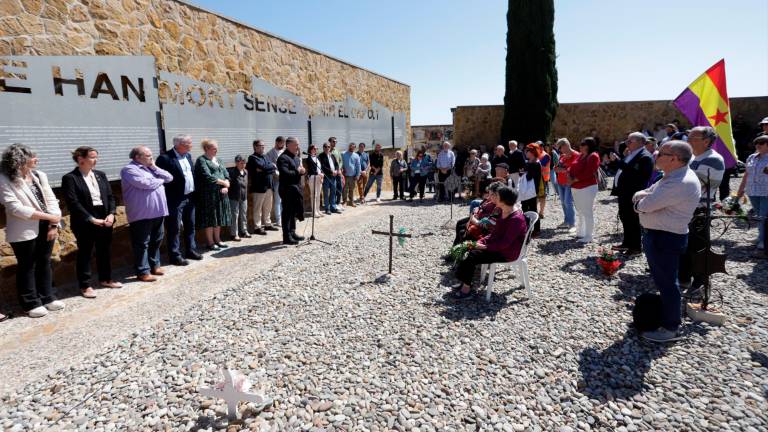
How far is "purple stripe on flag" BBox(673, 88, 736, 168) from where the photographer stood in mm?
6719

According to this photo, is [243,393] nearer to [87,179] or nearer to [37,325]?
[37,325]

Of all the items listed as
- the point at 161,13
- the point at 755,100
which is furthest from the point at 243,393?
the point at 755,100

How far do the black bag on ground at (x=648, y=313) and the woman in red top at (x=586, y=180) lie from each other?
3.14 m

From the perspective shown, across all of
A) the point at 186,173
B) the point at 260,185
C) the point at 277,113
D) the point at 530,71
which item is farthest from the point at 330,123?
the point at 530,71

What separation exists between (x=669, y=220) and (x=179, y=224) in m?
5.64

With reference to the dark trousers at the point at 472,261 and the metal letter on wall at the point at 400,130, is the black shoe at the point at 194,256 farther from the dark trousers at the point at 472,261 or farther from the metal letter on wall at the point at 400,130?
the metal letter on wall at the point at 400,130

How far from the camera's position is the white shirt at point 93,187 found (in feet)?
15.2

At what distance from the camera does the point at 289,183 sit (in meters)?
6.78

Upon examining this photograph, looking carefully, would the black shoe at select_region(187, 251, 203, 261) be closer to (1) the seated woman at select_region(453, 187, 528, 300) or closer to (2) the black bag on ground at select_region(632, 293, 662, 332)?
(1) the seated woman at select_region(453, 187, 528, 300)

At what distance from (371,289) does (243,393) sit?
2.36 m

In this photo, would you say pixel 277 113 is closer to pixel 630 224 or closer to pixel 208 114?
pixel 208 114

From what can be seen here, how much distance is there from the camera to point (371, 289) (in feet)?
15.6

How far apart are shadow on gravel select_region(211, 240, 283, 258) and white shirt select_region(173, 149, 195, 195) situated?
44.8 inches

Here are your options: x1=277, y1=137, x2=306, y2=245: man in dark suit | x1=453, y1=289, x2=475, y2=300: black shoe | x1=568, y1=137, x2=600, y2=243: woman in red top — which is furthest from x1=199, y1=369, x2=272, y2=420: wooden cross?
x1=568, y1=137, x2=600, y2=243: woman in red top
